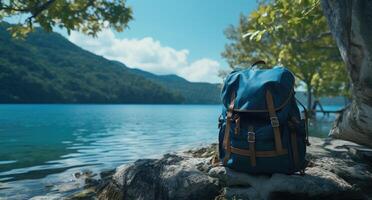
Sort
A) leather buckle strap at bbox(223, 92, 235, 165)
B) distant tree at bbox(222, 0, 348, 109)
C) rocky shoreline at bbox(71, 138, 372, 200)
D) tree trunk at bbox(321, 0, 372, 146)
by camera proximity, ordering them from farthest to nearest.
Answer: distant tree at bbox(222, 0, 348, 109) → leather buckle strap at bbox(223, 92, 235, 165) → rocky shoreline at bbox(71, 138, 372, 200) → tree trunk at bbox(321, 0, 372, 146)

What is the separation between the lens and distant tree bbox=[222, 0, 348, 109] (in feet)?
27.1

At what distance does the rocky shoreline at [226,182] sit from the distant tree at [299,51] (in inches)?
122

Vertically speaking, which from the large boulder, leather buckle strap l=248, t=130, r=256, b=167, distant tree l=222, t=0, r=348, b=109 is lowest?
the large boulder

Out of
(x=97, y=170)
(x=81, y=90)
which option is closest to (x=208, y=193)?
(x=97, y=170)

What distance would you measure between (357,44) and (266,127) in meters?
1.53

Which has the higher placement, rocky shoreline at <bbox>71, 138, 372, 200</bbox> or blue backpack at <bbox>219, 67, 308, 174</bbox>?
blue backpack at <bbox>219, 67, 308, 174</bbox>

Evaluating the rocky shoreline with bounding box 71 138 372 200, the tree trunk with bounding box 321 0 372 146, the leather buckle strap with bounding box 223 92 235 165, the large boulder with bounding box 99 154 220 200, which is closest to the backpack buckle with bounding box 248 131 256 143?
the leather buckle strap with bounding box 223 92 235 165

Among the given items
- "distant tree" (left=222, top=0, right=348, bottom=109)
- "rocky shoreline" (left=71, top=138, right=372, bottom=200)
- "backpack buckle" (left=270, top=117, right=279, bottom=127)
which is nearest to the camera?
"backpack buckle" (left=270, top=117, right=279, bottom=127)

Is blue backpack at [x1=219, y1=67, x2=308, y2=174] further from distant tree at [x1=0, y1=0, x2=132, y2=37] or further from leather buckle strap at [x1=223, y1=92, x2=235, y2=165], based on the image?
distant tree at [x1=0, y1=0, x2=132, y2=37]

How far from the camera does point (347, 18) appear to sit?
14.0 feet

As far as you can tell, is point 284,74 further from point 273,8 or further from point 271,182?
point 273,8

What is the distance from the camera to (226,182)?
4.81 m

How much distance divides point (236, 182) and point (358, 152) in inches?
142

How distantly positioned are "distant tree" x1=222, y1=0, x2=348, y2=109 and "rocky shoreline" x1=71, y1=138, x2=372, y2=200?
122 inches
